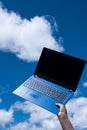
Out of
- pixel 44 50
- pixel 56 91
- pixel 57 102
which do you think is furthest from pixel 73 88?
pixel 44 50

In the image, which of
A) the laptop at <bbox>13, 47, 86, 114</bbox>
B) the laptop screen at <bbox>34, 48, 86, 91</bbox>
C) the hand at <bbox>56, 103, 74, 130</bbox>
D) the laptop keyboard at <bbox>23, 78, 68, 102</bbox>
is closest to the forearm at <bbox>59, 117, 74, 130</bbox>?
the hand at <bbox>56, 103, 74, 130</bbox>

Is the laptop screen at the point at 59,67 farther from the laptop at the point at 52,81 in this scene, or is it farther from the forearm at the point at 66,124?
the forearm at the point at 66,124

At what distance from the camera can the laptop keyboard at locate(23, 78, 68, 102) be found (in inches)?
197

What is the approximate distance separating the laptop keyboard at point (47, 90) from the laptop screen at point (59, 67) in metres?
0.91

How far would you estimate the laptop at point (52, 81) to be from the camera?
15.4ft

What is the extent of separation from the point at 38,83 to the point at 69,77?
4.53ft

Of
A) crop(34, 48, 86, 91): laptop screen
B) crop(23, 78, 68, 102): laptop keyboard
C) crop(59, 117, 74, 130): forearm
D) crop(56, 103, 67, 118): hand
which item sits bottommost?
crop(59, 117, 74, 130): forearm

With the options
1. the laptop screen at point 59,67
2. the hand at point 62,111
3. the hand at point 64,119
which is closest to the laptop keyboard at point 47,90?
the hand at point 62,111

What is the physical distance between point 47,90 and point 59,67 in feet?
5.93

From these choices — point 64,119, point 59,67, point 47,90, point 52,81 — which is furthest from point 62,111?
point 59,67

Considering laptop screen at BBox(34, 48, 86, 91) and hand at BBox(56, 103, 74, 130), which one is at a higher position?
laptop screen at BBox(34, 48, 86, 91)

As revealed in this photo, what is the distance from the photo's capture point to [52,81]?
19.2 ft

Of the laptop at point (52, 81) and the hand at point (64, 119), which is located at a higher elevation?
the laptop at point (52, 81)

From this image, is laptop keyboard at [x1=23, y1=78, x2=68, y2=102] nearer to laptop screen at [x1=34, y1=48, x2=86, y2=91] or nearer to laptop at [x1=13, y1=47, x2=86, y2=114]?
laptop at [x1=13, y1=47, x2=86, y2=114]
